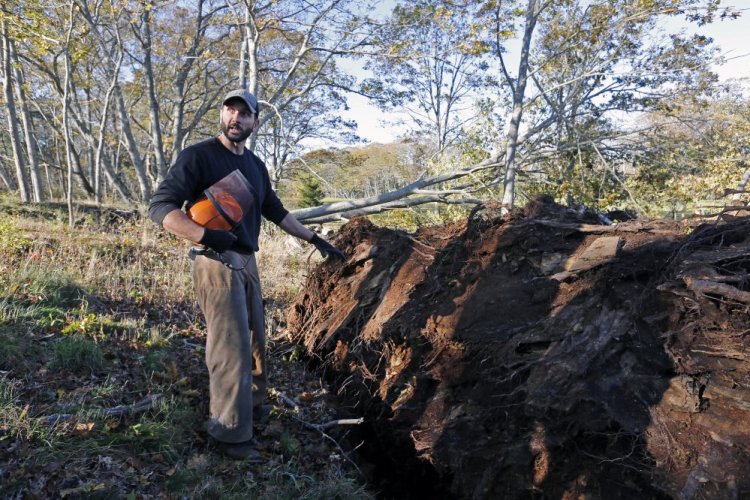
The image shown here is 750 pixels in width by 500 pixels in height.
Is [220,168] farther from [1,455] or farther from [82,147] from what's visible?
[82,147]

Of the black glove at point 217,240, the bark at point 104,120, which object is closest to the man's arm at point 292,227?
the black glove at point 217,240

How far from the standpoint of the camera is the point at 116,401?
337 centimetres

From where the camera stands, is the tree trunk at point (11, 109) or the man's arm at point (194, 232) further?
the tree trunk at point (11, 109)

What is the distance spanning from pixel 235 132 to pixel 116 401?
2125 mm

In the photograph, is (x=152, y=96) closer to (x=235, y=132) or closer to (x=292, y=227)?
(x=292, y=227)

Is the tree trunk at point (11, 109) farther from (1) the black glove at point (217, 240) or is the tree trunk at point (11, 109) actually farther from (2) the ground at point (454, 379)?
(1) the black glove at point (217, 240)

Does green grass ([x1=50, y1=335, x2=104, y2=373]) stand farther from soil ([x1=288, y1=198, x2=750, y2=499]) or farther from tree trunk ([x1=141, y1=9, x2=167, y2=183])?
tree trunk ([x1=141, y1=9, x2=167, y2=183])

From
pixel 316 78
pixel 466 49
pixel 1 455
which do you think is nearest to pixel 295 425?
pixel 1 455

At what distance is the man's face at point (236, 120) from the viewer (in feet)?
10.3

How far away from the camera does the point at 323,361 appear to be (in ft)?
16.1

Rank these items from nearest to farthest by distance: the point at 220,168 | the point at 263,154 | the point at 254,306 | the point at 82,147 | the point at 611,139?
the point at 220,168 → the point at 254,306 → the point at 611,139 → the point at 263,154 → the point at 82,147

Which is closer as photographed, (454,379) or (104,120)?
(454,379)

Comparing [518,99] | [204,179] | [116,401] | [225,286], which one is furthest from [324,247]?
[518,99]

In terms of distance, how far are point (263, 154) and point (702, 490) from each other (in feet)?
83.2
